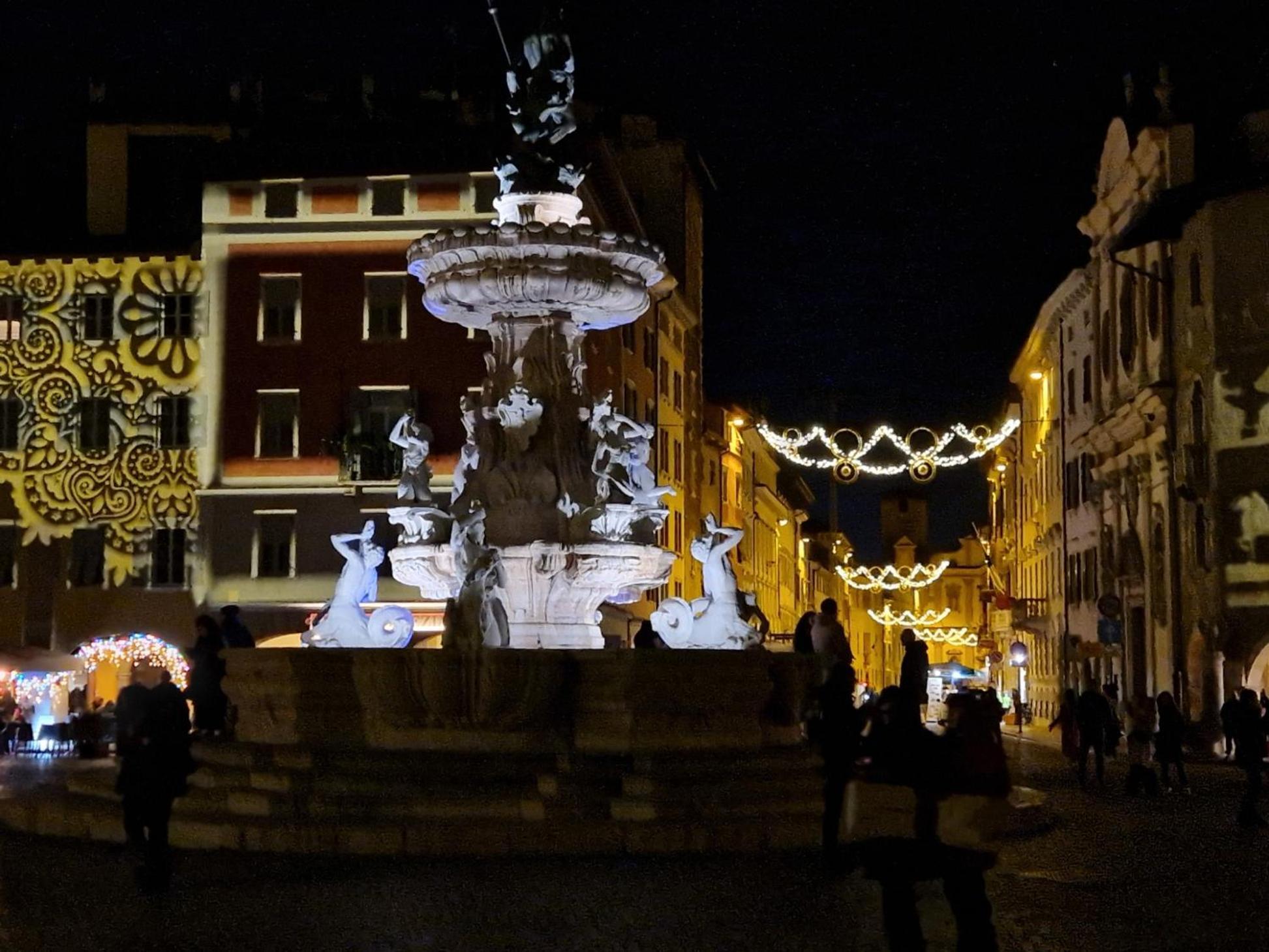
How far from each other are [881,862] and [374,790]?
294 inches

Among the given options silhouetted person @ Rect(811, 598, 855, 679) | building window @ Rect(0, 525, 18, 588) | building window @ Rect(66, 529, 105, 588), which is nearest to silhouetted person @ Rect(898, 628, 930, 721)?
silhouetted person @ Rect(811, 598, 855, 679)

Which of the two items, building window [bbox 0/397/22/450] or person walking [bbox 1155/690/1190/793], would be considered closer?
person walking [bbox 1155/690/1190/793]

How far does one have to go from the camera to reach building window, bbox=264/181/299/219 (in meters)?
44.0

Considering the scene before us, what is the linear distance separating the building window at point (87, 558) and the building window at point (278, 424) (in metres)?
4.51

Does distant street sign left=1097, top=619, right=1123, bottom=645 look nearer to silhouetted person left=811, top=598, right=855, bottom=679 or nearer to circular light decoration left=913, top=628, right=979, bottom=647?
silhouetted person left=811, top=598, right=855, bottom=679

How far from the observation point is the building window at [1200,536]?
37938 mm

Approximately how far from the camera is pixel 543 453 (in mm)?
21422

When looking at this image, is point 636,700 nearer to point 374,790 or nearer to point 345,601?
point 374,790

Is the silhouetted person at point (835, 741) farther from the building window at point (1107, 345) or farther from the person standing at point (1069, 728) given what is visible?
the building window at point (1107, 345)

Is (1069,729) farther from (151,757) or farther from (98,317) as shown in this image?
(98,317)

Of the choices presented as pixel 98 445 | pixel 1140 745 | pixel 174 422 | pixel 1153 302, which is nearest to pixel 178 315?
pixel 174 422

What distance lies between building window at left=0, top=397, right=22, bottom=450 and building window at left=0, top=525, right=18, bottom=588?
2.01 metres

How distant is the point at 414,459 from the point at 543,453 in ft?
5.98

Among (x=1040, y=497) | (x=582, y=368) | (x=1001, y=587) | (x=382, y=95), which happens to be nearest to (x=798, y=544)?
(x=1001, y=587)
